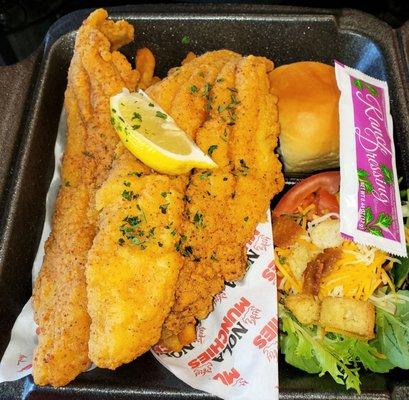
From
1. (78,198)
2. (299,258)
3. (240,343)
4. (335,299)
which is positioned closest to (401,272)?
(335,299)

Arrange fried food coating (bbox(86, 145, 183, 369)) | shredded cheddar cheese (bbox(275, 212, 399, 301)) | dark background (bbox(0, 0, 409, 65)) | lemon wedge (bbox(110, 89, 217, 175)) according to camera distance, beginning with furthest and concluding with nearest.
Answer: dark background (bbox(0, 0, 409, 65)) < shredded cheddar cheese (bbox(275, 212, 399, 301)) < lemon wedge (bbox(110, 89, 217, 175)) < fried food coating (bbox(86, 145, 183, 369))

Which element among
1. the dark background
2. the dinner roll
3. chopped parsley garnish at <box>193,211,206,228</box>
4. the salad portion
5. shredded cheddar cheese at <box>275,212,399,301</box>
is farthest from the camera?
the dark background

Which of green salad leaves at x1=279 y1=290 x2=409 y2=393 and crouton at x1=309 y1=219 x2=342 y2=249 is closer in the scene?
green salad leaves at x1=279 y1=290 x2=409 y2=393

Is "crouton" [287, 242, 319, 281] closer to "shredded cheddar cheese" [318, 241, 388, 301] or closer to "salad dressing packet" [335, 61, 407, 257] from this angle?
"shredded cheddar cheese" [318, 241, 388, 301]

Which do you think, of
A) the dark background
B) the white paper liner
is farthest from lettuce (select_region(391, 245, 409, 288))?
the dark background

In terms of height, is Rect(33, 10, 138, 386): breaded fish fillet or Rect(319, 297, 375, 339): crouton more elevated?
Rect(33, 10, 138, 386): breaded fish fillet

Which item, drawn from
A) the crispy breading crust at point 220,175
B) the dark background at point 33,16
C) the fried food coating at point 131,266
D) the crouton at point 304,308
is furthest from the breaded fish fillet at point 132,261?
the dark background at point 33,16

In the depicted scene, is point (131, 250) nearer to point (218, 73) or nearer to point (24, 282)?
point (24, 282)
